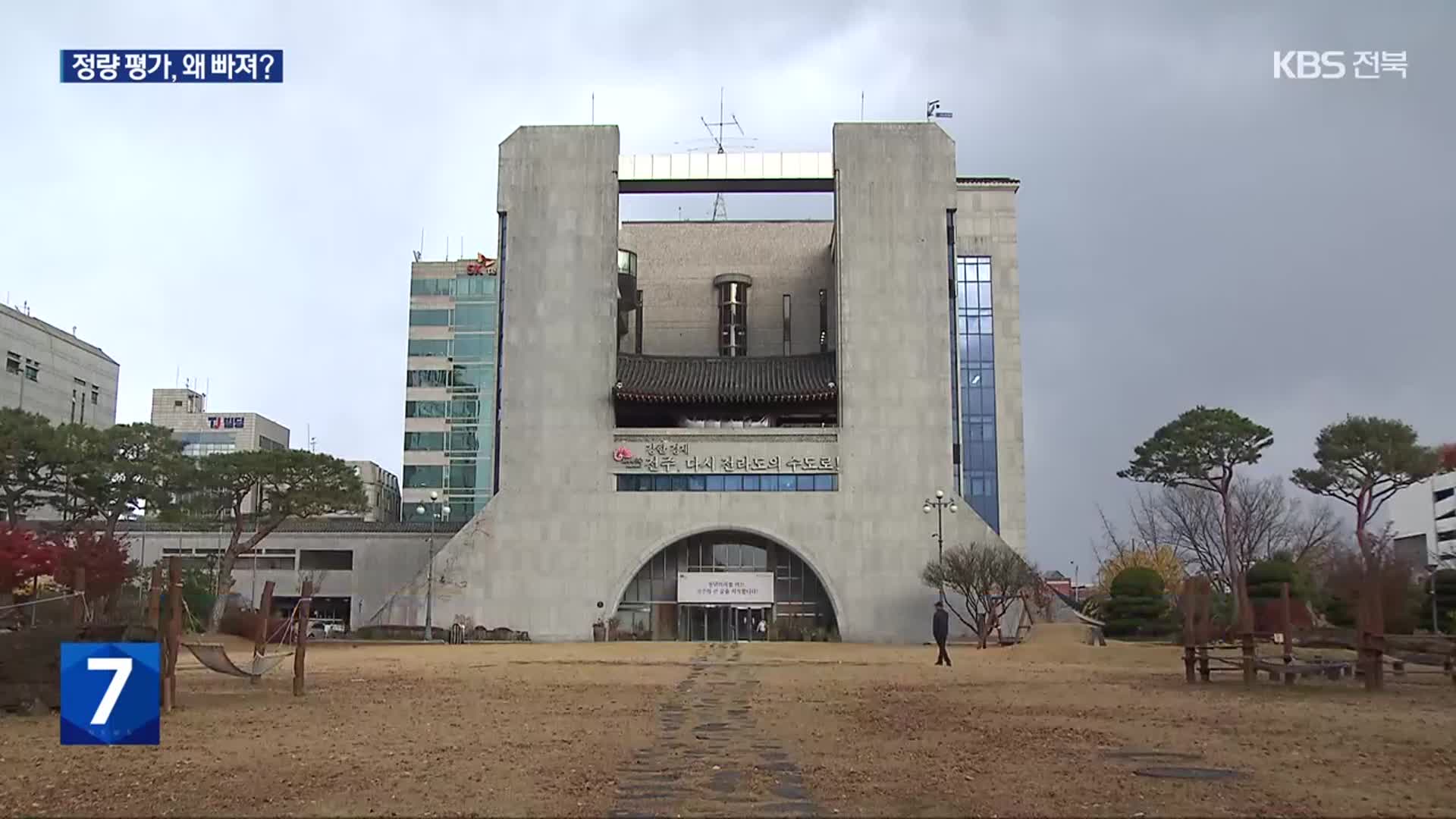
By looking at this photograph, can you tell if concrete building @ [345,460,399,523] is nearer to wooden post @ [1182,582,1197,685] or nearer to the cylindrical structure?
the cylindrical structure

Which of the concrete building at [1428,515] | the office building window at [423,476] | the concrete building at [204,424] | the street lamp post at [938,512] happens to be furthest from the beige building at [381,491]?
the concrete building at [1428,515]

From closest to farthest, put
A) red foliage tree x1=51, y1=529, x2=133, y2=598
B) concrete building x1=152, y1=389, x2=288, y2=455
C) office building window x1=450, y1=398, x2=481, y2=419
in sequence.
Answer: red foliage tree x1=51, y1=529, x2=133, y2=598
office building window x1=450, y1=398, x2=481, y2=419
concrete building x1=152, y1=389, x2=288, y2=455

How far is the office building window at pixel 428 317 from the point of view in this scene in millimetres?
84625

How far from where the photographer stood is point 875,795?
955 cm

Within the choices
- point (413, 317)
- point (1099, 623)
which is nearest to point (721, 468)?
point (1099, 623)

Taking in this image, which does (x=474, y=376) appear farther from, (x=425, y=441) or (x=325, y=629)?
(x=325, y=629)

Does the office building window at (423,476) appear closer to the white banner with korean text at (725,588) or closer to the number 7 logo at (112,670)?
the white banner with korean text at (725,588)

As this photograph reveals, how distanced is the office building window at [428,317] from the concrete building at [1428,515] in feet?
222

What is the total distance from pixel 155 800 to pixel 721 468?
4752 cm

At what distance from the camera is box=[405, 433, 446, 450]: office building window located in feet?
270

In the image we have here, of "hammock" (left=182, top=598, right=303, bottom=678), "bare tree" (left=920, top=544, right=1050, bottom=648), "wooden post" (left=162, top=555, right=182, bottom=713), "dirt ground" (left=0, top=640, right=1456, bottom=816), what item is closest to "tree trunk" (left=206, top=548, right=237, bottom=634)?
"bare tree" (left=920, top=544, right=1050, bottom=648)

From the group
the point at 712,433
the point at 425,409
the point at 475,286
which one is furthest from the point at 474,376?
the point at 712,433
